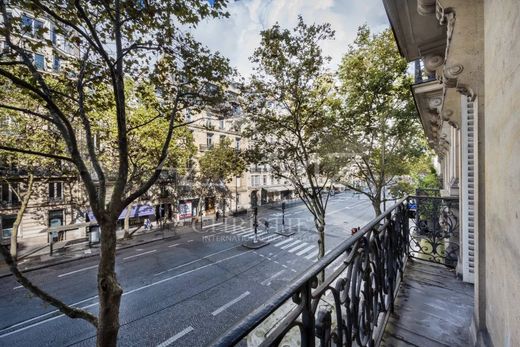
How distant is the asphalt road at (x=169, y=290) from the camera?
859cm

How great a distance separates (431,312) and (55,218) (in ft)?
82.6

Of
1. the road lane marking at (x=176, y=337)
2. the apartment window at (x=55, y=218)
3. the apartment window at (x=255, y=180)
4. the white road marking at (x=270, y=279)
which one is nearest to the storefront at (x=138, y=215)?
the apartment window at (x=55, y=218)

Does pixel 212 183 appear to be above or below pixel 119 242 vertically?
above

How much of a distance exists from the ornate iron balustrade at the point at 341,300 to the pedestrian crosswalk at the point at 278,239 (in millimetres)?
13566

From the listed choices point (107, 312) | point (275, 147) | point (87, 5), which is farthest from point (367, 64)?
point (107, 312)

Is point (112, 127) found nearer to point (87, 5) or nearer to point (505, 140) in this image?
point (87, 5)

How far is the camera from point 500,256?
1.32 metres

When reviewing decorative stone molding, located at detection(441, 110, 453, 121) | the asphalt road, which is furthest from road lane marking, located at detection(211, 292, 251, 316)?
decorative stone molding, located at detection(441, 110, 453, 121)

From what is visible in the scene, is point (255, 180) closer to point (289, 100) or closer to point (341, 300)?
point (289, 100)

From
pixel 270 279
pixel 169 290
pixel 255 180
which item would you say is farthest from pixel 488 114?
pixel 255 180

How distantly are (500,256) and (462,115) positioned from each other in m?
4.03

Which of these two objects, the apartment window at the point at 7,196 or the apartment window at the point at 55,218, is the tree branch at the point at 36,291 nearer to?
the apartment window at the point at 7,196

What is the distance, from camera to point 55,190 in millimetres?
19547

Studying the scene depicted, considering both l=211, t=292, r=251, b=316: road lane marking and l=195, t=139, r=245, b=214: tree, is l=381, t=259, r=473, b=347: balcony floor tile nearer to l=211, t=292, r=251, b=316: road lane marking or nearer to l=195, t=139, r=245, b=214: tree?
l=211, t=292, r=251, b=316: road lane marking
